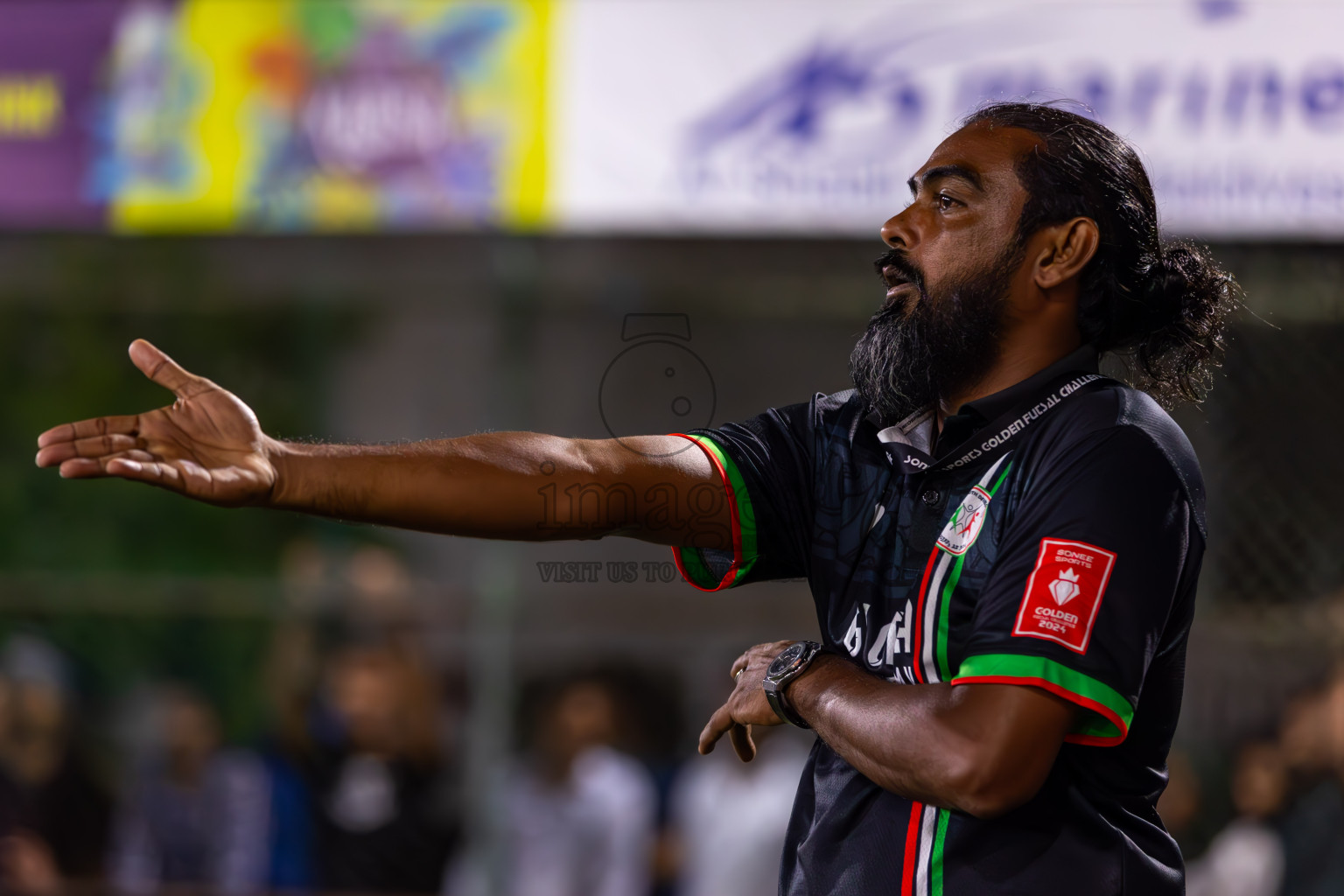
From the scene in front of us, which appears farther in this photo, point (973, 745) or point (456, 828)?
point (456, 828)

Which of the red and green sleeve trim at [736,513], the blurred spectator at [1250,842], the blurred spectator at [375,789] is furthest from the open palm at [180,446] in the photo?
the blurred spectator at [1250,842]

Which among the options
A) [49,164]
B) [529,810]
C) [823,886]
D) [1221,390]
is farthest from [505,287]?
[823,886]

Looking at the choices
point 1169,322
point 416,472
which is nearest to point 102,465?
point 416,472

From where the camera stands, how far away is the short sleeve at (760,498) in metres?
2.04

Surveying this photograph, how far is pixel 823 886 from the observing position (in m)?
1.81

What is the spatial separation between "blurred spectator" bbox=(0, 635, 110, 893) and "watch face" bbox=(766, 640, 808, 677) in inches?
194

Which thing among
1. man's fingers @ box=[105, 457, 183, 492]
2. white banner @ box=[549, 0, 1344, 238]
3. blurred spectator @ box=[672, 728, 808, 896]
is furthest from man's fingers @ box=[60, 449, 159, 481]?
blurred spectator @ box=[672, 728, 808, 896]

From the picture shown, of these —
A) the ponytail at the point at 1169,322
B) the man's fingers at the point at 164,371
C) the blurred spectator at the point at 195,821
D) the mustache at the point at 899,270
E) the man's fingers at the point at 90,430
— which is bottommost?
the blurred spectator at the point at 195,821

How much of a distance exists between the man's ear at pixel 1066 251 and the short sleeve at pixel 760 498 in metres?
0.45

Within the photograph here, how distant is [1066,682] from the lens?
157cm

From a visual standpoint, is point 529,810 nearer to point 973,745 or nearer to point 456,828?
point 456,828

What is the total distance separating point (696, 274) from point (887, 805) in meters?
4.64

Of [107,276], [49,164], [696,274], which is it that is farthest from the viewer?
[107,276]

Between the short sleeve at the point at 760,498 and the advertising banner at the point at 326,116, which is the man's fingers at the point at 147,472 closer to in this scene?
the short sleeve at the point at 760,498
